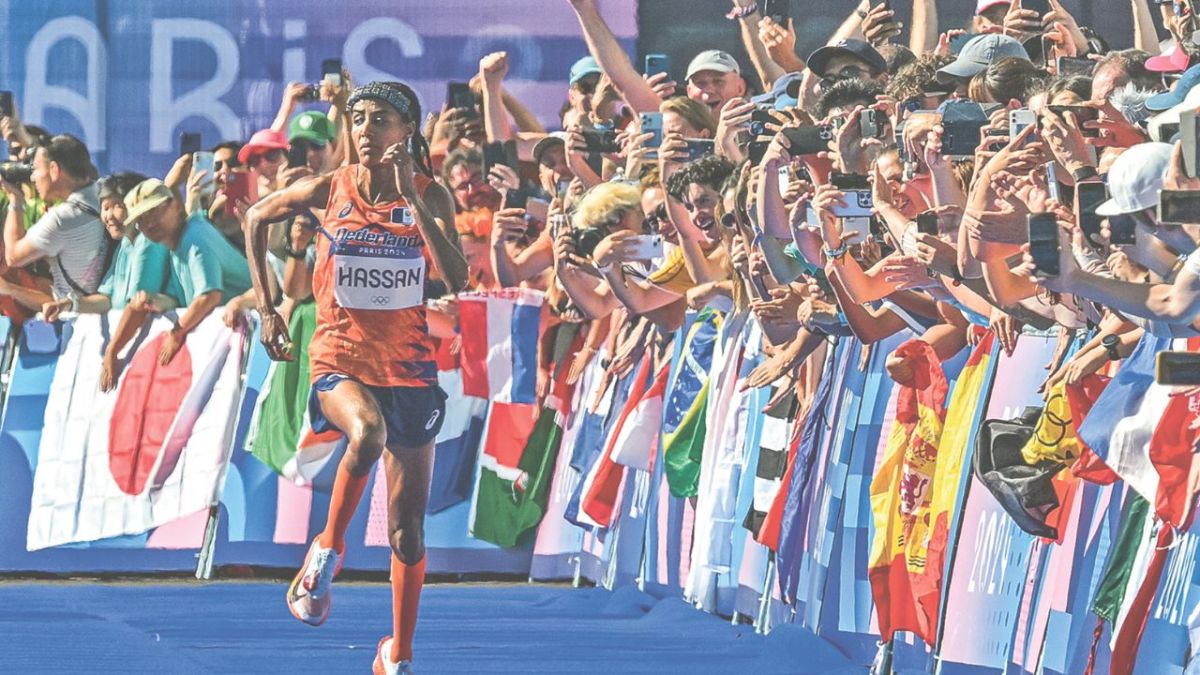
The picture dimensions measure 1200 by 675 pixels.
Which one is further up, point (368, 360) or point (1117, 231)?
point (1117, 231)

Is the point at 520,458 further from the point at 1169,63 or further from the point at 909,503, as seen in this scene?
the point at 1169,63

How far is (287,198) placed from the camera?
1164 cm

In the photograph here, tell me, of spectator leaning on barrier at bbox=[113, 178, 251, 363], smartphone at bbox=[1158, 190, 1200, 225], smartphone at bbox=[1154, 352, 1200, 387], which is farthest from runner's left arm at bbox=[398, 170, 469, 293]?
smartphone at bbox=[1154, 352, 1200, 387]

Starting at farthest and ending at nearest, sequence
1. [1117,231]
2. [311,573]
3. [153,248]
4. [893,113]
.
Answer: [153,248] < [311,573] < [893,113] < [1117,231]

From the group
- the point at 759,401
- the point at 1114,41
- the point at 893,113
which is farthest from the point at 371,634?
the point at 1114,41

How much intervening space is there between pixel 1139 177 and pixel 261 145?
9.80m

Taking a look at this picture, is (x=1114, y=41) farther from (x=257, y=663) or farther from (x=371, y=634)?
(x=257, y=663)

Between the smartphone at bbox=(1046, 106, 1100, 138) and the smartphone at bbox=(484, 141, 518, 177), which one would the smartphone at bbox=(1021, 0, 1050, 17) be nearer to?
the smartphone at bbox=(1046, 106, 1100, 138)

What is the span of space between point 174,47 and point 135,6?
36 cm

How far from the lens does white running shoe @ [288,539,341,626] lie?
1077 cm

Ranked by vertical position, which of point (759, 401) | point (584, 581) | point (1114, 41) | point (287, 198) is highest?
point (1114, 41)

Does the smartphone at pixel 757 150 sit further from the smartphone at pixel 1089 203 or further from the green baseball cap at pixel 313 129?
the green baseball cap at pixel 313 129

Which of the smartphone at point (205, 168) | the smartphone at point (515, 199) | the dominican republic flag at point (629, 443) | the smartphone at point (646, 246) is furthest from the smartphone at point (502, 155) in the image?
the smartphone at point (205, 168)

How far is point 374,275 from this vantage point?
36.9ft
